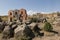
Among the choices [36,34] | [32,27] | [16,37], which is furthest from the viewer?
[32,27]

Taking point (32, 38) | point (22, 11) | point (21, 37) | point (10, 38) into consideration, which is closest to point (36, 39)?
point (32, 38)

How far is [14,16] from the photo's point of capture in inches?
2280

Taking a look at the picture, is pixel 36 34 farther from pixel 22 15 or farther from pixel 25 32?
pixel 22 15

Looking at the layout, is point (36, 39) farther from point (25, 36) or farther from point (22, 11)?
point (22, 11)

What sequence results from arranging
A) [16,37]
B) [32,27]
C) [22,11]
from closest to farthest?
[16,37], [32,27], [22,11]

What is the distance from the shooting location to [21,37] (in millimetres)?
21375

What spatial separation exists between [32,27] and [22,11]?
96.3 ft

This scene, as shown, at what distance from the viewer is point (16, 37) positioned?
2283 cm

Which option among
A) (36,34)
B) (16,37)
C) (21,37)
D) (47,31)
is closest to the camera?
(21,37)

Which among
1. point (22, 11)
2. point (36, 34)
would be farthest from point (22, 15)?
point (36, 34)

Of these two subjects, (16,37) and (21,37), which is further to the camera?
(16,37)

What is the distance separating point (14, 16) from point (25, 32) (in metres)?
35.5

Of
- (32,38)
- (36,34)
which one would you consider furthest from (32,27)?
(32,38)

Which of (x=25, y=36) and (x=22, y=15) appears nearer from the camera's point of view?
(x=25, y=36)
